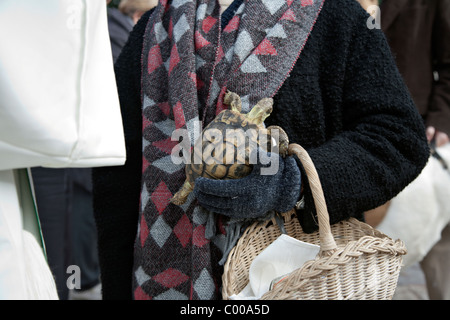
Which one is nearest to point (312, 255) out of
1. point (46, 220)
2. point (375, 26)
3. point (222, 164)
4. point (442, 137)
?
point (222, 164)

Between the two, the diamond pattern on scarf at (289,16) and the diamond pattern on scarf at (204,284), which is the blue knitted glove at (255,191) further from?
the diamond pattern on scarf at (289,16)

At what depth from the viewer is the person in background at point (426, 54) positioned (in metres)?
1.75

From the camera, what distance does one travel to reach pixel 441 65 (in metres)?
1.80

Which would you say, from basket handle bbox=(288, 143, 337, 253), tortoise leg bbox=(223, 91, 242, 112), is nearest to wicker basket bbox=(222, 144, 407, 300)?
basket handle bbox=(288, 143, 337, 253)

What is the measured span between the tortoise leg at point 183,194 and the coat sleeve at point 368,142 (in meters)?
0.25

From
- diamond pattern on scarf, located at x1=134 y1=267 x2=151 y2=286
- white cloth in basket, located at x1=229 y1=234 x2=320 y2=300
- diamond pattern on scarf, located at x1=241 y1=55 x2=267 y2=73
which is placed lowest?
diamond pattern on scarf, located at x1=134 y1=267 x2=151 y2=286

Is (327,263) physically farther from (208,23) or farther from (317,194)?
(208,23)

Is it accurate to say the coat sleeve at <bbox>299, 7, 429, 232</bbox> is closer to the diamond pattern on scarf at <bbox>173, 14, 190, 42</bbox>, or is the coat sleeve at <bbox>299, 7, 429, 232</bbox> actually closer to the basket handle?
the basket handle

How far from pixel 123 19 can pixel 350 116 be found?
1.74m

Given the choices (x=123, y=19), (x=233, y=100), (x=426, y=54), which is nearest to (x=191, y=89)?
(x=233, y=100)

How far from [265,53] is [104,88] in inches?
19.7

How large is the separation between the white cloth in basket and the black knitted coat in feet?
0.15

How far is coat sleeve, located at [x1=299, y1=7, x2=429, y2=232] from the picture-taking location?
35.3 inches

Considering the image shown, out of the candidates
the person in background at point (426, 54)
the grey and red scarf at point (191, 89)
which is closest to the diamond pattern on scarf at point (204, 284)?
the grey and red scarf at point (191, 89)
